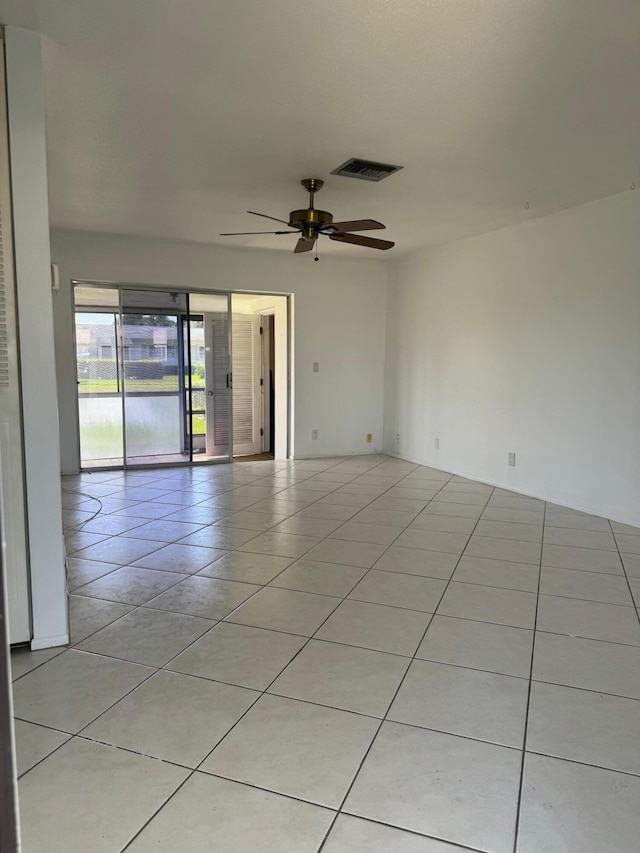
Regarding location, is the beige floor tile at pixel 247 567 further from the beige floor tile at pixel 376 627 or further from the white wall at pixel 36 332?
the white wall at pixel 36 332

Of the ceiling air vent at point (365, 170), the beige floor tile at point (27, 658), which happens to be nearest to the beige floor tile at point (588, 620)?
the beige floor tile at point (27, 658)

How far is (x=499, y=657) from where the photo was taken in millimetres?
2484

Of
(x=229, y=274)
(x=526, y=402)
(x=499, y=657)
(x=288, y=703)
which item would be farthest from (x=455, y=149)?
(x=229, y=274)

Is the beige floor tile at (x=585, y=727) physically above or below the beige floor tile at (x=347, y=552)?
below

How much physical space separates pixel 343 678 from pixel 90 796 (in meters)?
1.00

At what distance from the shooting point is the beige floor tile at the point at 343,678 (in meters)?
2.16

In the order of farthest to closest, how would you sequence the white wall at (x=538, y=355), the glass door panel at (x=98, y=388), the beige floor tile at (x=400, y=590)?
the glass door panel at (x=98, y=388)
the white wall at (x=538, y=355)
the beige floor tile at (x=400, y=590)

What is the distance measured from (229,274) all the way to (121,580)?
14.6 ft

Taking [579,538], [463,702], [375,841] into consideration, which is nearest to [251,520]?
[579,538]

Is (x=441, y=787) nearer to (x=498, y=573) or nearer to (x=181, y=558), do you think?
(x=498, y=573)

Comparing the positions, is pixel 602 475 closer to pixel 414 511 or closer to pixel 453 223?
pixel 414 511

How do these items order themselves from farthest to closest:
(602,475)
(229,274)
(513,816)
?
(229,274)
(602,475)
(513,816)

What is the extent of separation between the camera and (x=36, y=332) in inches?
95.7

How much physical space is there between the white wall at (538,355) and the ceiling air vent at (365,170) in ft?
6.19
